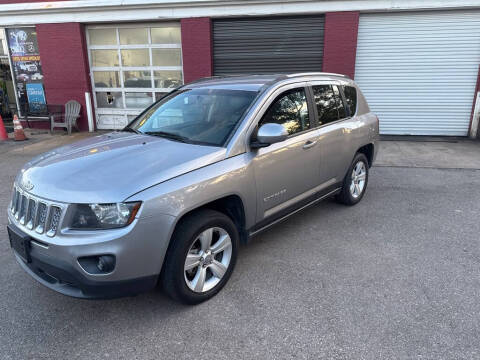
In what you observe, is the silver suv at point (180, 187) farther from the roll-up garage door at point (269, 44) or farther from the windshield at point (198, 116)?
the roll-up garage door at point (269, 44)

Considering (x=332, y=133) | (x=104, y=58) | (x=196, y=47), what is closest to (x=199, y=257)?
(x=332, y=133)

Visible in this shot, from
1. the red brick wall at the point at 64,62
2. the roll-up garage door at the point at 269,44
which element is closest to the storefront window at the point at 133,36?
the red brick wall at the point at 64,62

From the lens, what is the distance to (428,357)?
7.72 feet

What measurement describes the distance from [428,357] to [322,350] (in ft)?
2.27

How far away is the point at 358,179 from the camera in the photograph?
509cm

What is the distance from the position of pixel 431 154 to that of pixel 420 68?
9.34 ft

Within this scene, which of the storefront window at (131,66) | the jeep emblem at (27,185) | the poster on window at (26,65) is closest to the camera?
the jeep emblem at (27,185)

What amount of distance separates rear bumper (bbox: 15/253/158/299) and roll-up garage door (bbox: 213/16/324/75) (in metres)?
8.73

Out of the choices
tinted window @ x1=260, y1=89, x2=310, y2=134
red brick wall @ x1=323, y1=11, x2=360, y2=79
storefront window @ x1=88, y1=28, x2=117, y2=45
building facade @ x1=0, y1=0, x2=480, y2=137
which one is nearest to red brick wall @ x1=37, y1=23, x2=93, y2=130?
building facade @ x1=0, y1=0, x2=480, y2=137

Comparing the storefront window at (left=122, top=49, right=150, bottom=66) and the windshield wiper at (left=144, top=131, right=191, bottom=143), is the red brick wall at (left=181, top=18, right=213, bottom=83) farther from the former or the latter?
the windshield wiper at (left=144, top=131, right=191, bottom=143)

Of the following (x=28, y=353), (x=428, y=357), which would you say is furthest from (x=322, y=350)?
(x=28, y=353)

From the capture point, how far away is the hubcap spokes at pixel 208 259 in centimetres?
284

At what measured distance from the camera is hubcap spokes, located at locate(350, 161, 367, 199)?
4976mm

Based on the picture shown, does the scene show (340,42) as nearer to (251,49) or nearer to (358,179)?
(251,49)
